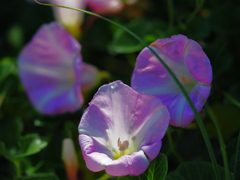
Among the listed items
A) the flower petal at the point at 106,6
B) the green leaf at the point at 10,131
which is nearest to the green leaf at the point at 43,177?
the green leaf at the point at 10,131

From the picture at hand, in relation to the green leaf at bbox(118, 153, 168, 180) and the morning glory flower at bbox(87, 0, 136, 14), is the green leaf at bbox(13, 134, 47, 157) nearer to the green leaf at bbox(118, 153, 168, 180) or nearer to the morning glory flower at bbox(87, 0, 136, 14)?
the green leaf at bbox(118, 153, 168, 180)

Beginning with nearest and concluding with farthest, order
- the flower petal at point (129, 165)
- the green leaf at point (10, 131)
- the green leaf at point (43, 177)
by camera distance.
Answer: the flower petal at point (129, 165) < the green leaf at point (43, 177) < the green leaf at point (10, 131)

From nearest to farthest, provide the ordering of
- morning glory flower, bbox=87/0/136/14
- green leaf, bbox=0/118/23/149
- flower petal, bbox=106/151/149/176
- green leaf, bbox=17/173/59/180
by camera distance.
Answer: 1. flower petal, bbox=106/151/149/176
2. green leaf, bbox=17/173/59/180
3. green leaf, bbox=0/118/23/149
4. morning glory flower, bbox=87/0/136/14

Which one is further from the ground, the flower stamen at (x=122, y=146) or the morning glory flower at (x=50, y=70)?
the flower stamen at (x=122, y=146)

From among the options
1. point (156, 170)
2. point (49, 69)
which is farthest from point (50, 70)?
point (156, 170)

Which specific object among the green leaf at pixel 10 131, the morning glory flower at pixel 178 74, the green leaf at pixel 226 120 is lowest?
the green leaf at pixel 10 131

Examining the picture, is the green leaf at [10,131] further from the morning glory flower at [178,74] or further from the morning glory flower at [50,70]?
the morning glory flower at [178,74]

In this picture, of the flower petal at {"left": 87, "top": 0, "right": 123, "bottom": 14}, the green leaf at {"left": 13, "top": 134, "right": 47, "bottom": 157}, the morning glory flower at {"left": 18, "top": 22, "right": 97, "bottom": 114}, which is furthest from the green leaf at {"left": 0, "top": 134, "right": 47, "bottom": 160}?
the flower petal at {"left": 87, "top": 0, "right": 123, "bottom": 14}

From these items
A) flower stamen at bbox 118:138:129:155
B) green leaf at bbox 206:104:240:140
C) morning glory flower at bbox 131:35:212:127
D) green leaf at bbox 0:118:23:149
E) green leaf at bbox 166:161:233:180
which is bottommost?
green leaf at bbox 0:118:23:149

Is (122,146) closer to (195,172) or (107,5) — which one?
(195,172)
